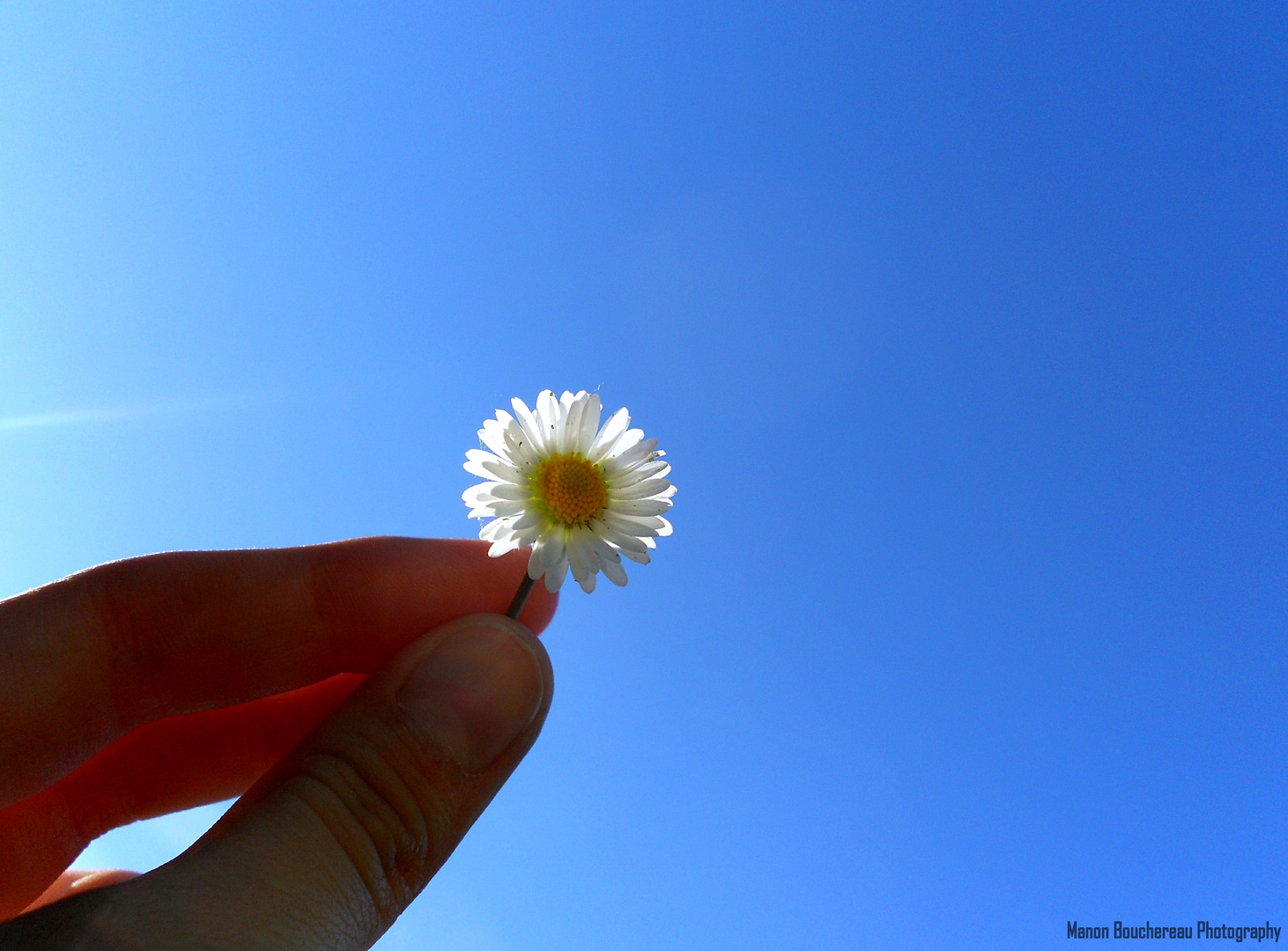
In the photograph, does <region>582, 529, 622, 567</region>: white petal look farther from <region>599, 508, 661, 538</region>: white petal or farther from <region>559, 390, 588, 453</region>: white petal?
<region>559, 390, 588, 453</region>: white petal

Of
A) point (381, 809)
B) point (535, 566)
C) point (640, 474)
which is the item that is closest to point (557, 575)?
point (535, 566)

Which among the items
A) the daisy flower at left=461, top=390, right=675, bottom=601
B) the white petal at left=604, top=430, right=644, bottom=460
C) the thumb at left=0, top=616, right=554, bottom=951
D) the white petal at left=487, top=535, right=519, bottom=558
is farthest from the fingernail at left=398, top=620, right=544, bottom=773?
the white petal at left=604, top=430, right=644, bottom=460

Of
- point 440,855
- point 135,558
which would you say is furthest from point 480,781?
point 135,558

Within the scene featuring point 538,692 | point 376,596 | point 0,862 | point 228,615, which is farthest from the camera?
point 376,596

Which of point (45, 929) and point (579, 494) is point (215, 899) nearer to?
point (45, 929)

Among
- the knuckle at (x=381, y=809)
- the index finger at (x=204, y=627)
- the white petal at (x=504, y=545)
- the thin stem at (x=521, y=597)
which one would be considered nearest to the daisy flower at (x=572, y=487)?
the white petal at (x=504, y=545)

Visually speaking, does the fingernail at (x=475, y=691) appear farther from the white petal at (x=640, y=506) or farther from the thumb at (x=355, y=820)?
the white petal at (x=640, y=506)
